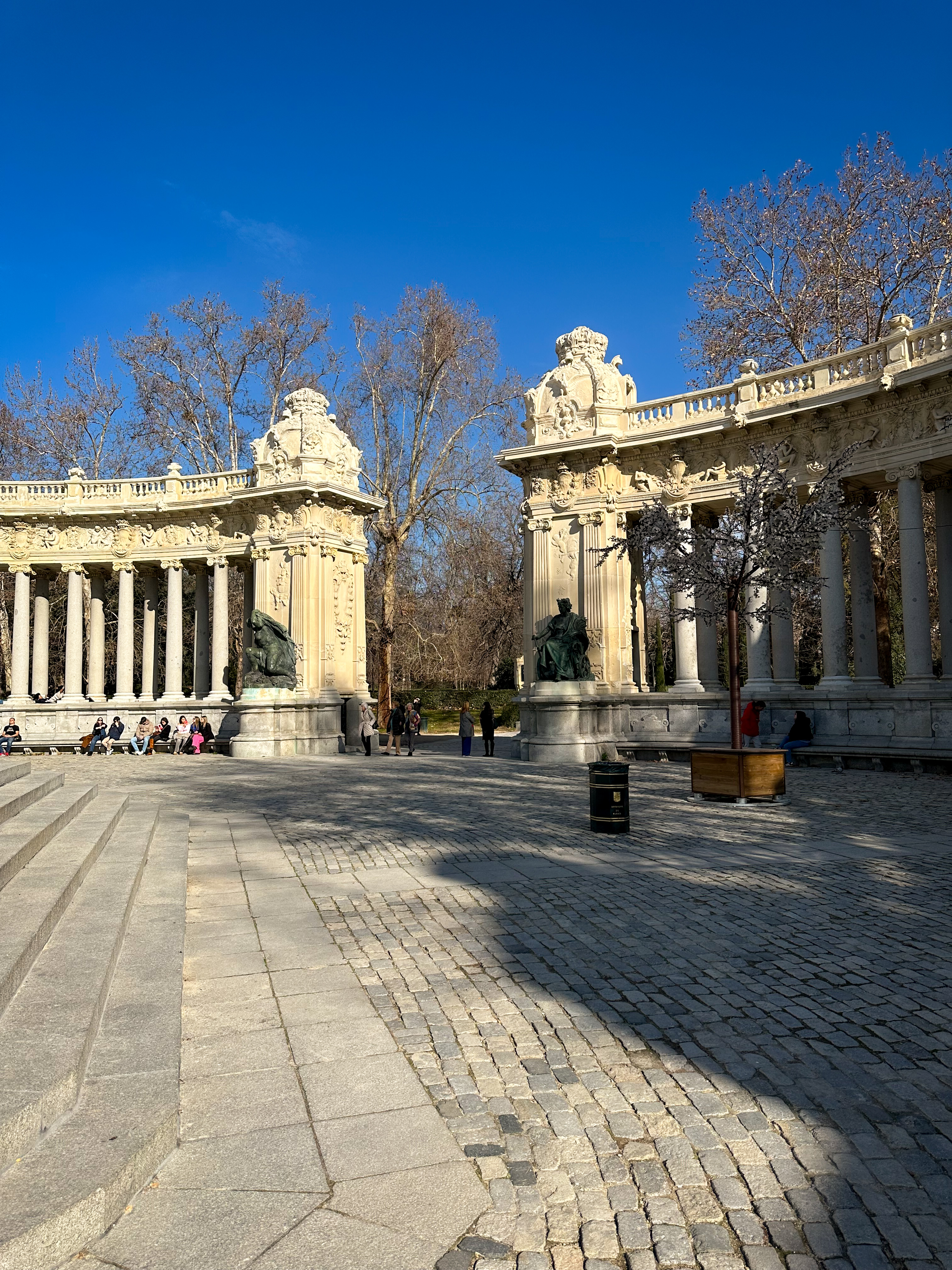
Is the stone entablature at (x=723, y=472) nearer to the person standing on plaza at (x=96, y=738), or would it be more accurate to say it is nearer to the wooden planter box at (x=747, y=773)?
the wooden planter box at (x=747, y=773)

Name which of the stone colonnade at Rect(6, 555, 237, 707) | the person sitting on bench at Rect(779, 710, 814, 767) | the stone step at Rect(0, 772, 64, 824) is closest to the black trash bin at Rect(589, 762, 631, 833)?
the stone step at Rect(0, 772, 64, 824)

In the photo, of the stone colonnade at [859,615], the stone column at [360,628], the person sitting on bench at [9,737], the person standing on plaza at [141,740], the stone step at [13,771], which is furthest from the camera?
the stone column at [360,628]

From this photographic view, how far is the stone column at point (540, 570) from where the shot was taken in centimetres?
2464

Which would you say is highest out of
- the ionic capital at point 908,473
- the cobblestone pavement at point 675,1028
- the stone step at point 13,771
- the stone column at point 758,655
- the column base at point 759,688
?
the ionic capital at point 908,473

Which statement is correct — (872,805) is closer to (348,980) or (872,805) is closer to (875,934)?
(875,934)

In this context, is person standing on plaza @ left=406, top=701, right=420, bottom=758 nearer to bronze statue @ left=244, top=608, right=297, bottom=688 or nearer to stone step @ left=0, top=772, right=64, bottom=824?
bronze statue @ left=244, top=608, right=297, bottom=688

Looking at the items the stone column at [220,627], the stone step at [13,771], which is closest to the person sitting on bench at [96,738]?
the stone column at [220,627]

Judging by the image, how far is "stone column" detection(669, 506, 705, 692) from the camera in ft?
74.8

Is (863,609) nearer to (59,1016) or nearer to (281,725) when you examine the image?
(281,725)

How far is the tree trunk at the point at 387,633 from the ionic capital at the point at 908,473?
18876 mm

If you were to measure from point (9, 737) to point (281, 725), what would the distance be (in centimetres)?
859

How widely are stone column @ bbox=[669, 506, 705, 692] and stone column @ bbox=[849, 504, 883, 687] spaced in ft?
12.6

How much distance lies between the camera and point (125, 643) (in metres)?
31.6

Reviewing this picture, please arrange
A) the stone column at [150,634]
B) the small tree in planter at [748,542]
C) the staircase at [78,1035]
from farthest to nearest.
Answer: the stone column at [150,634] < the small tree in planter at [748,542] < the staircase at [78,1035]
